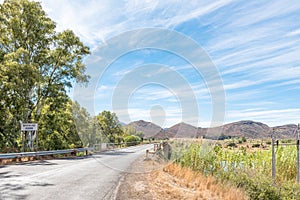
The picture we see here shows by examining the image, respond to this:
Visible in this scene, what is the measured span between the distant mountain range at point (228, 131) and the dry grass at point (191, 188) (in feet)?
6.58

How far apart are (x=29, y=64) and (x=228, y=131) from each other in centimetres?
1831

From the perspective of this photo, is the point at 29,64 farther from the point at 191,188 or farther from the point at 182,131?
the point at 191,188

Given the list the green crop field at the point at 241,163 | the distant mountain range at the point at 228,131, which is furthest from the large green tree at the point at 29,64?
the green crop field at the point at 241,163

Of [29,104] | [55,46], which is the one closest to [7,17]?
[55,46]

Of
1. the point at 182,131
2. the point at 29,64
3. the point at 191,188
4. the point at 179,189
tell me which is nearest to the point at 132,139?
the point at 29,64

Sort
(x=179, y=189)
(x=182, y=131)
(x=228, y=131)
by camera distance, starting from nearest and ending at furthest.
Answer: (x=179, y=189) → (x=228, y=131) → (x=182, y=131)

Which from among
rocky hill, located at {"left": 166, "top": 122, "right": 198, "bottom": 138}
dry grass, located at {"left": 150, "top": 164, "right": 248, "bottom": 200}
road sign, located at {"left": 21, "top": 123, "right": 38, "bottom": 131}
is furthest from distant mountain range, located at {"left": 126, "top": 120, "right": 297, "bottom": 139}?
road sign, located at {"left": 21, "top": 123, "right": 38, "bottom": 131}

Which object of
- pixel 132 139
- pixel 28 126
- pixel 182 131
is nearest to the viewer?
pixel 182 131

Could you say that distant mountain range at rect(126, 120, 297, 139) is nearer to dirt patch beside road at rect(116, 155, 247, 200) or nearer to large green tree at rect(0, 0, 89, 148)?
dirt patch beside road at rect(116, 155, 247, 200)

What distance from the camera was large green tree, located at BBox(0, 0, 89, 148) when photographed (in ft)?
74.0

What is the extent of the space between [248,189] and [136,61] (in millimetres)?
12943

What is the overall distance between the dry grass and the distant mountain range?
2.01 meters

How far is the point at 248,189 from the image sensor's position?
25.3 feet

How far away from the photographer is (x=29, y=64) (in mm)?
22812
